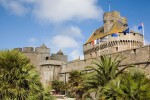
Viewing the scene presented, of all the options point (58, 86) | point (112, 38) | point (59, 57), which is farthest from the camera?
point (59, 57)

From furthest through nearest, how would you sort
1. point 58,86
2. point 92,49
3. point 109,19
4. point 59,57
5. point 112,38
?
point 109,19
point 92,49
point 59,57
point 112,38
point 58,86

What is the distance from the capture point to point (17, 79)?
13516 mm

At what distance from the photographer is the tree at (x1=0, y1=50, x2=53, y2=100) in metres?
13.0

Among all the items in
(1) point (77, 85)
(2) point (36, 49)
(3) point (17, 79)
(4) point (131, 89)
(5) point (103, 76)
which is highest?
(2) point (36, 49)

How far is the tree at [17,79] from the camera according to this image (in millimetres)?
13023

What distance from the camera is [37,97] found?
44.6ft

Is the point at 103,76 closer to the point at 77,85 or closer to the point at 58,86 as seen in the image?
the point at 77,85

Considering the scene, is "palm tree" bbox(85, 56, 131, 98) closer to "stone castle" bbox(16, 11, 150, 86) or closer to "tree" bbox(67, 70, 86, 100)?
"tree" bbox(67, 70, 86, 100)

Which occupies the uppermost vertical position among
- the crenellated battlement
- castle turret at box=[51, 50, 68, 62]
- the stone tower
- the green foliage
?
the stone tower

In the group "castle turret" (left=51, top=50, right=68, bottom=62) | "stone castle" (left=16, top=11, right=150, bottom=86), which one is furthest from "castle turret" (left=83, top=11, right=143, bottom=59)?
"castle turret" (left=51, top=50, right=68, bottom=62)

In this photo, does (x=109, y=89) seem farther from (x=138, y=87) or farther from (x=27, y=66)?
(x=27, y=66)

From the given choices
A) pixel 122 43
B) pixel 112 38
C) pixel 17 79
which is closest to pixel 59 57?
pixel 112 38

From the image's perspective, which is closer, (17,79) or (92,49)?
(17,79)

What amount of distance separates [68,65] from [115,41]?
27.9ft
